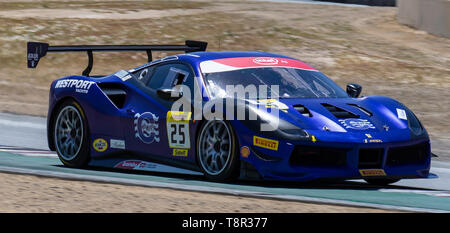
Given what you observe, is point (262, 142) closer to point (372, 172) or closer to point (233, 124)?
point (233, 124)

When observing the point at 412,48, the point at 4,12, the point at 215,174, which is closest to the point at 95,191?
the point at 215,174

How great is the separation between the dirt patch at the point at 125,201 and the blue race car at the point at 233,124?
860mm

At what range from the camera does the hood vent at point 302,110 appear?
290 inches

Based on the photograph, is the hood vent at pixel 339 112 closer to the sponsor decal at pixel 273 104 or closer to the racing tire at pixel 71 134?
the sponsor decal at pixel 273 104

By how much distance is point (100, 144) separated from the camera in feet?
28.7

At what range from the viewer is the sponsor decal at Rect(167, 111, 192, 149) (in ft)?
25.3

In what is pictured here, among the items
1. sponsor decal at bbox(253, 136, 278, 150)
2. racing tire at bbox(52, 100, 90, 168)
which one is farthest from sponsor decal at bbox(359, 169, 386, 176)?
racing tire at bbox(52, 100, 90, 168)

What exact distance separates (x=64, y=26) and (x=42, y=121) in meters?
9.51

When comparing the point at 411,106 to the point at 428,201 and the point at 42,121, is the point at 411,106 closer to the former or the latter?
the point at 42,121

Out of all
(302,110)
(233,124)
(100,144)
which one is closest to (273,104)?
(302,110)

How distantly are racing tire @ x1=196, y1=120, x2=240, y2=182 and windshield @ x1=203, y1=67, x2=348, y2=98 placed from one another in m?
0.42

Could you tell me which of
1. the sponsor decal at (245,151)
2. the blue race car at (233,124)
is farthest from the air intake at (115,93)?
the sponsor decal at (245,151)

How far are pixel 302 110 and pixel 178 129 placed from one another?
111 cm

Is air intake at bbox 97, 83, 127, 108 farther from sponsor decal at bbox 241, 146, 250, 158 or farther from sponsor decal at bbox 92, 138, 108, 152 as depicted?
sponsor decal at bbox 241, 146, 250, 158
